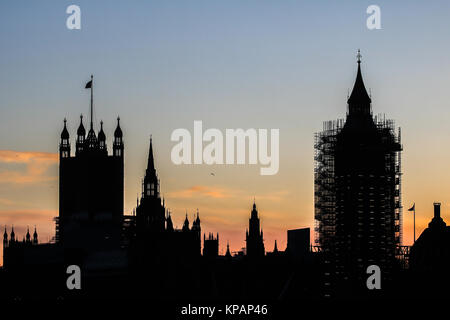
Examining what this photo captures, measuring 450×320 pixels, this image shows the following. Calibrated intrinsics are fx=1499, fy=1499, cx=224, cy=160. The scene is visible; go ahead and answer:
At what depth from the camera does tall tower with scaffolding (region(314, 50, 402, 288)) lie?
639ft

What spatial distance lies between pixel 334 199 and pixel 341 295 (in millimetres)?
12709

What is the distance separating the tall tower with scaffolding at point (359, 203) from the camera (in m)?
195

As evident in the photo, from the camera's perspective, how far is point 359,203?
195m

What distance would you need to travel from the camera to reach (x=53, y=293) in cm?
19700
